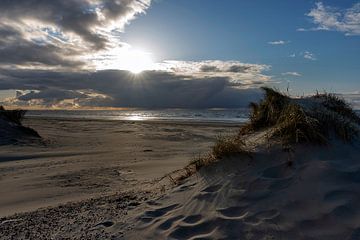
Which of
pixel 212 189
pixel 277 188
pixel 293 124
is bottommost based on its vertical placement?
pixel 212 189

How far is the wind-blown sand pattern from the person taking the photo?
12.7 ft

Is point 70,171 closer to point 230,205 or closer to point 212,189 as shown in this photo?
point 212,189

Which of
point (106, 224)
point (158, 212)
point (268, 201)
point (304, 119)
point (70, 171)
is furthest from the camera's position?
point (70, 171)

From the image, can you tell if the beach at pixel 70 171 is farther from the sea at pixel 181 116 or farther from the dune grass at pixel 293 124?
the sea at pixel 181 116

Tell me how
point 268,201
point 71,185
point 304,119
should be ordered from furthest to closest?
point 71,185
point 304,119
point 268,201

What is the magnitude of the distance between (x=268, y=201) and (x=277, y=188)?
0.83 ft

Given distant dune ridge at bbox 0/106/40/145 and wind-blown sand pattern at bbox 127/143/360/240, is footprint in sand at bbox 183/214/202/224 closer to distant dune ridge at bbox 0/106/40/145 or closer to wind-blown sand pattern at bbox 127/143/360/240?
wind-blown sand pattern at bbox 127/143/360/240

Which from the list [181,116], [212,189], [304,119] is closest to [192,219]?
[212,189]

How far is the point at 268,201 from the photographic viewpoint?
433 centimetres

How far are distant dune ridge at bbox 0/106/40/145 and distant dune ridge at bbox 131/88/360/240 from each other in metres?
11.0

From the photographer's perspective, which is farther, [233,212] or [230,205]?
[230,205]

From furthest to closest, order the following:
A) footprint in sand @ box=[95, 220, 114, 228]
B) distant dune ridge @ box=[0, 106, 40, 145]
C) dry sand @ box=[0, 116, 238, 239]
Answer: distant dune ridge @ box=[0, 106, 40, 145] → dry sand @ box=[0, 116, 238, 239] → footprint in sand @ box=[95, 220, 114, 228]

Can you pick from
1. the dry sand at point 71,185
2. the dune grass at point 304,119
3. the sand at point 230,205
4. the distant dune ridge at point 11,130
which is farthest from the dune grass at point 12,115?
the dune grass at point 304,119

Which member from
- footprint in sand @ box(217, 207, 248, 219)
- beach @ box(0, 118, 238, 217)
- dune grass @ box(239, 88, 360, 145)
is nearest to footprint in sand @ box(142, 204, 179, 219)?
footprint in sand @ box(217, 207, 248, 219)
